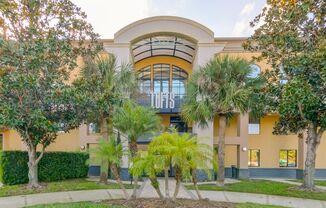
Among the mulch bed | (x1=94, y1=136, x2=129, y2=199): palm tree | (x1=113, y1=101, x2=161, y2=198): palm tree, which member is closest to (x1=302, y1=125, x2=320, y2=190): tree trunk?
the mulch bed

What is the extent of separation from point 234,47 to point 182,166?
15.0 metres

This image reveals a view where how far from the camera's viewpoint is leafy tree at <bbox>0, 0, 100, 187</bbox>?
35.9 ft

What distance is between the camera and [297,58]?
1167 centimetres

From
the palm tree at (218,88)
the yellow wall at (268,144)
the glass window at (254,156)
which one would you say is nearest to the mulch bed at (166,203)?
the palm tree at (218,88)

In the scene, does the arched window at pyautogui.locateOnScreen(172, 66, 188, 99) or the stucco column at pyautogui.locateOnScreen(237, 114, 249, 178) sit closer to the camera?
the stucco column at pyautogui.locateOnScreen(237, 114, 249, 178)

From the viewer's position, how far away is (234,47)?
21094mm

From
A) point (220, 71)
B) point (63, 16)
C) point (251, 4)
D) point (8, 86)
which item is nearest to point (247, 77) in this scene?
point (220, 71)

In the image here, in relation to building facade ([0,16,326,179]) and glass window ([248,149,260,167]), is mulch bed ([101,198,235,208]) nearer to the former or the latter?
building facade ([0,16,326,179])

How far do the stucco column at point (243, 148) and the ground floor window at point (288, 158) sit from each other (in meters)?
3.84

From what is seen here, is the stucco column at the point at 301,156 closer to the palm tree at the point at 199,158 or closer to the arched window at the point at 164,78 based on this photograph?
the arched window at the point at 164,78

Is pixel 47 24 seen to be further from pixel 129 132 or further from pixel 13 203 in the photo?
pixel 13 203

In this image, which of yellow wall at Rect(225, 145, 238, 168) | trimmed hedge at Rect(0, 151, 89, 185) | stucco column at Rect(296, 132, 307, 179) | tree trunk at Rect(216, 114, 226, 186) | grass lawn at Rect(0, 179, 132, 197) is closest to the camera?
grass lawn at Rect(0, 179, 132, 197)

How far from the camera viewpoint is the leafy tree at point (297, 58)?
11.0 meters

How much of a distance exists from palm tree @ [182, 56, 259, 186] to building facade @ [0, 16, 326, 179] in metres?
3.05
